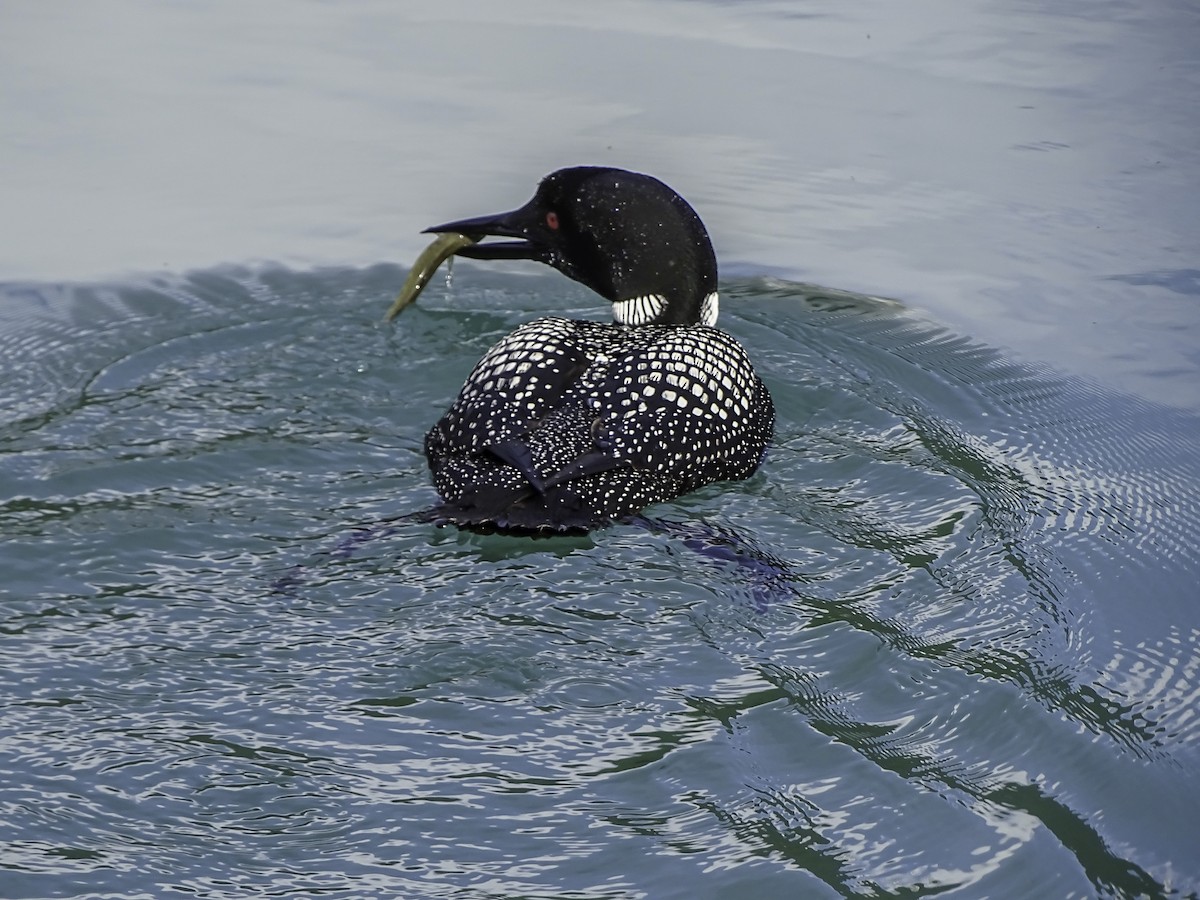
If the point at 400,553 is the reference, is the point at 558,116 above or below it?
above

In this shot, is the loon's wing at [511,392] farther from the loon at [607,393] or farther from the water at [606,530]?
the water at [606,530]

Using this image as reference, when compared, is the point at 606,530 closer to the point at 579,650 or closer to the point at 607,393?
the point at 607,393

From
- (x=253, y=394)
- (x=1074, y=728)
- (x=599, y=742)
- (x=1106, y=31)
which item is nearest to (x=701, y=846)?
(x=599, y=742)

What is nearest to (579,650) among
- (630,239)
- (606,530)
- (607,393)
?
(606,530)

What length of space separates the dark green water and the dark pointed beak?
367 millimetres

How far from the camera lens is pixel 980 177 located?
6773 mm

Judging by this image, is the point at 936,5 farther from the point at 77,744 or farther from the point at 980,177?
the point at 77,744

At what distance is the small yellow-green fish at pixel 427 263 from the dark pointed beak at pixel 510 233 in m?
0.06

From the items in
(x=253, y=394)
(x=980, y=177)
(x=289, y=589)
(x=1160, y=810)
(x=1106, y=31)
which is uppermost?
(x=1106, y=31)

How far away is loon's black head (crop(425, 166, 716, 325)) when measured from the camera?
4.96 metres

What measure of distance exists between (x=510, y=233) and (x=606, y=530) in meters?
1.43

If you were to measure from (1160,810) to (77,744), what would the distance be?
2214 millimetres

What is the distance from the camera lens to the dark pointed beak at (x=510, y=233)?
5188 mm

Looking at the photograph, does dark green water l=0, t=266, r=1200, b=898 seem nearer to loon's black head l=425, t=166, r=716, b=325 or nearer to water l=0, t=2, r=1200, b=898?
water l=0, t=2, r=1200, b=898
